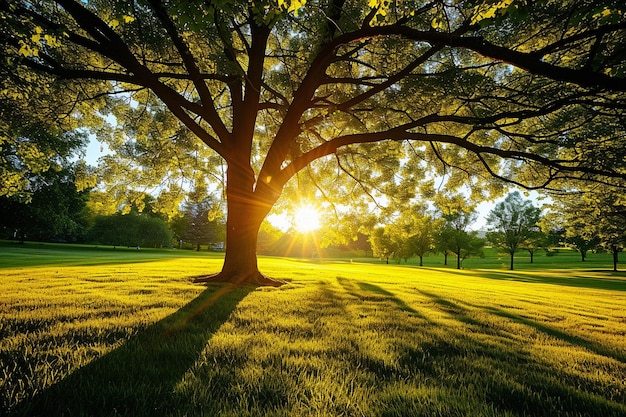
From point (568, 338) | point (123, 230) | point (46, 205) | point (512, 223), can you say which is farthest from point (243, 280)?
point (512, 223)

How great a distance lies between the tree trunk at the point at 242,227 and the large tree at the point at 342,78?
0.14ft

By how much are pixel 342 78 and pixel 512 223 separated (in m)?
53.3

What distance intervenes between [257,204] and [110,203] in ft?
22.3

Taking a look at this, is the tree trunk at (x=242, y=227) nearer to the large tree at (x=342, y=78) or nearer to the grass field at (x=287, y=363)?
the large tree at (x=342, y=78)

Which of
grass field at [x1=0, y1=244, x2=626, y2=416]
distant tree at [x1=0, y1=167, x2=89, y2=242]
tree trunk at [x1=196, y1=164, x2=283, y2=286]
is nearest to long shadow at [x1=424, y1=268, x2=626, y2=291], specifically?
grass field at [x1=0, y1=244, x2=626, y2=416]

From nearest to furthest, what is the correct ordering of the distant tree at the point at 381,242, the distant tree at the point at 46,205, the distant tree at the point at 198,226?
the distant tree at the point at 381,242 < the distant tree at the point at 46,205 < the distant tree at the point at 198,226

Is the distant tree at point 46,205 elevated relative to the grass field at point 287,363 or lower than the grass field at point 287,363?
elevated

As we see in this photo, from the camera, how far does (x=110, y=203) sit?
11.6 meters

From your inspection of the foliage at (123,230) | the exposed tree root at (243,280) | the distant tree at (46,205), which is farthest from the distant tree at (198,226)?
the exposed tree root at (243,280)

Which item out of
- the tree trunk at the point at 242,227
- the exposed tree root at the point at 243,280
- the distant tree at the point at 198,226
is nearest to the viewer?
the exposed tree root at the point at 243,280

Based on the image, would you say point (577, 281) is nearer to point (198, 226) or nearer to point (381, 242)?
point (381, 242)

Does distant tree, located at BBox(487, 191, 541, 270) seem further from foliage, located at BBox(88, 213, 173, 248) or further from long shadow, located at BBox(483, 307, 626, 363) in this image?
foliage, located at BBox(88, 213, 173, 248)

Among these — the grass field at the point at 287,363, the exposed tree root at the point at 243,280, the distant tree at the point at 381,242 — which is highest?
the distant tree at the point at 381,242

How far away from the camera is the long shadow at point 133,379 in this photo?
185 centimetres
